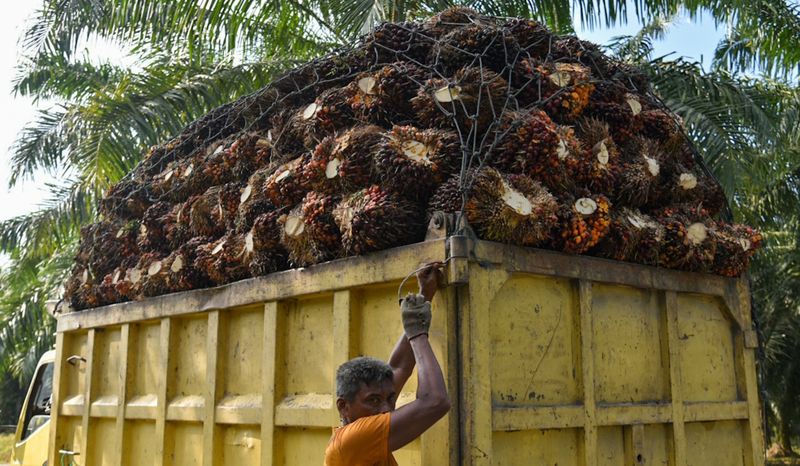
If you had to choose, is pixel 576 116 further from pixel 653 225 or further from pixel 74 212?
pixel 74 212

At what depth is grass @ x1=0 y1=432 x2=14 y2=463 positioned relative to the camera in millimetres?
19139

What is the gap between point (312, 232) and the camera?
341 centimetres

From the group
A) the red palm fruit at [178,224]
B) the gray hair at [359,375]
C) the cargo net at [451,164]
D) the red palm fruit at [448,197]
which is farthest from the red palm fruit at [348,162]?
the red palm fruit at [178,224]

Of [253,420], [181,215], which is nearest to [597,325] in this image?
[253,420]

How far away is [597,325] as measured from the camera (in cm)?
328

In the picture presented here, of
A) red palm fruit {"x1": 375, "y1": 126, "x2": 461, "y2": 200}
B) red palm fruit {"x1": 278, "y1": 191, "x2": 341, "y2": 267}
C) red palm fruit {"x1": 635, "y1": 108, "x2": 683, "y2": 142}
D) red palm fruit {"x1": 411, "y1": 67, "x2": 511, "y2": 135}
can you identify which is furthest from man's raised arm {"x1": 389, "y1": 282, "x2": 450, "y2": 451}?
red palm fruit {"x1": 635, "y1": 108, "x2": 683, "y2": 142}

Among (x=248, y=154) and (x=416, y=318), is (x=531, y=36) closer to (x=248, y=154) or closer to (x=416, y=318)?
(x=248, y=154)

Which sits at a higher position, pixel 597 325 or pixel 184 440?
pixel 597 325

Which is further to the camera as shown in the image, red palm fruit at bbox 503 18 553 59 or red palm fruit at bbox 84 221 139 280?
red palm fruit at bbox 84 221 139 280

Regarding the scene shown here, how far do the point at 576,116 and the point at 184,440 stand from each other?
2507 mm

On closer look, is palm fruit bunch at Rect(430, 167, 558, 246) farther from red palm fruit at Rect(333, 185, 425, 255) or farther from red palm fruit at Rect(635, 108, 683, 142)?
red palm fruit at Rect(635, 108, 683, 142)

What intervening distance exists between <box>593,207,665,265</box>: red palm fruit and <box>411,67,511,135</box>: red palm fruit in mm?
703

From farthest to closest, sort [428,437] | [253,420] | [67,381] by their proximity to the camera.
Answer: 1. [67,381]
2. [253,420]
3. [428,437]

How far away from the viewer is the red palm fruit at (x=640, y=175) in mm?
3604
